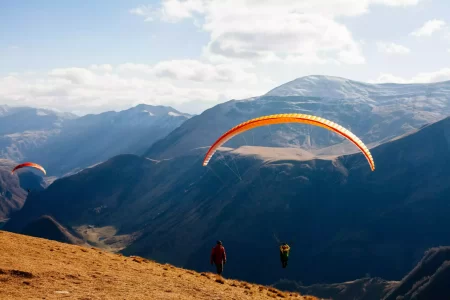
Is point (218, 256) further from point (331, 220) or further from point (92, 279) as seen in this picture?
point (331, 220)

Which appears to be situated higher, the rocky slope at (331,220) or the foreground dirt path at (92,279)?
the foreground dirt path at (92,279)

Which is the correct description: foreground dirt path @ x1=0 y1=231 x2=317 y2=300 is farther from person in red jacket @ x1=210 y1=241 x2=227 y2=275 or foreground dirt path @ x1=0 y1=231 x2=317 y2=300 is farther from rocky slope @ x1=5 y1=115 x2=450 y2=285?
rocky slope @ x1=5 y1=115 x2=450 y2=285

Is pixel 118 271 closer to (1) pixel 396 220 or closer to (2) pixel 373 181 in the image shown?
(1) pixel 396 220

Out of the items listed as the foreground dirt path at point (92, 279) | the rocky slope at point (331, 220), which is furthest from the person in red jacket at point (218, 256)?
the rocky slope at point (331, 220)

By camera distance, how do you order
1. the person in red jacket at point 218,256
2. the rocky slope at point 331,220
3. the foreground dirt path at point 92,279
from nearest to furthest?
the foreground dirt path at point 92,279
the person in red jacket at point 218,256
the rocky slope at point 331,220

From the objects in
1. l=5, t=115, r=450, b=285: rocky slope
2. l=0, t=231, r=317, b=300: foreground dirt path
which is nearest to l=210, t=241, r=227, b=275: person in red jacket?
l=0, t=231, r=317, b=300: foreground dirt path

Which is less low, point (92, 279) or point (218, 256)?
point (92, 279)

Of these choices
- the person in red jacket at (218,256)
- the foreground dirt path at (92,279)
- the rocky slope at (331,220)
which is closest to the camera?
the foreground dirt path at (92,279)

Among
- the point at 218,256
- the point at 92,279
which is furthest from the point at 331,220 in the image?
the point at 92,279

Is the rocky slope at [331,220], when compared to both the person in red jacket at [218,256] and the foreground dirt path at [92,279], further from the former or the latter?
the foreground dirt path at [92,279]

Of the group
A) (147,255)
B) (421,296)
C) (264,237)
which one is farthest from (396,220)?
(147,255)
